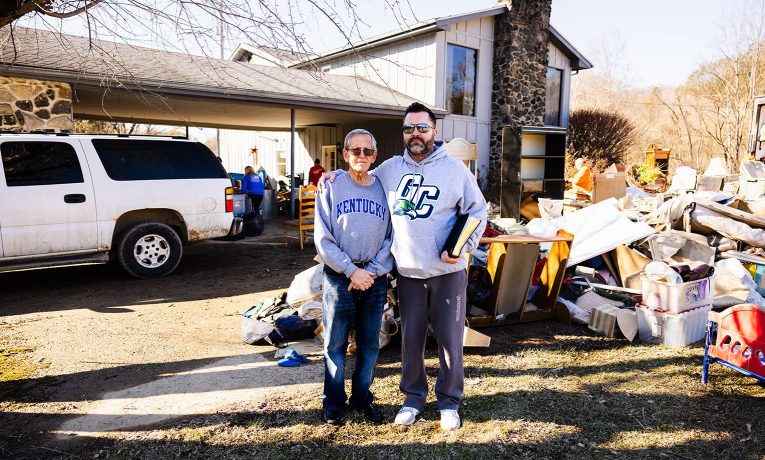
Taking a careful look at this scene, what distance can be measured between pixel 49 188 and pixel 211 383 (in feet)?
13.6

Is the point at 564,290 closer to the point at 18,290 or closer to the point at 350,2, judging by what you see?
the point at 350,2

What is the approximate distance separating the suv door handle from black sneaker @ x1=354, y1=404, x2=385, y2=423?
5.26 metres

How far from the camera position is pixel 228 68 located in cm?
1249

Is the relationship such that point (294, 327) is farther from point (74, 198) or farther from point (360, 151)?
point (74, 198)

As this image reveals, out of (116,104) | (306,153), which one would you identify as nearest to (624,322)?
(116,104)

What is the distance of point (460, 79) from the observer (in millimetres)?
15859

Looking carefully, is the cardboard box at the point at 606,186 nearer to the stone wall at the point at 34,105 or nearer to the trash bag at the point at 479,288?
the trash bag at the point at 479,288

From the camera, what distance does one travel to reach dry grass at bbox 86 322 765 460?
10.1ft

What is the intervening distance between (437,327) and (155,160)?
5.75 meters

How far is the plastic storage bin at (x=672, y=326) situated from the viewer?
4.86 metres

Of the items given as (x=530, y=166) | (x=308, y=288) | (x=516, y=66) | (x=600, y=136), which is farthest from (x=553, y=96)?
(x=308, y=288)

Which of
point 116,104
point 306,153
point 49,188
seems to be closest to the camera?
point 49,188

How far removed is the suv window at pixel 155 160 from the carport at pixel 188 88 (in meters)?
0.71

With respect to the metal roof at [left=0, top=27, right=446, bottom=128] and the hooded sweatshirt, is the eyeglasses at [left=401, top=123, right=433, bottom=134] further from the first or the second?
the metal roof at [left=0, top=27, right=446, bottom=128]
